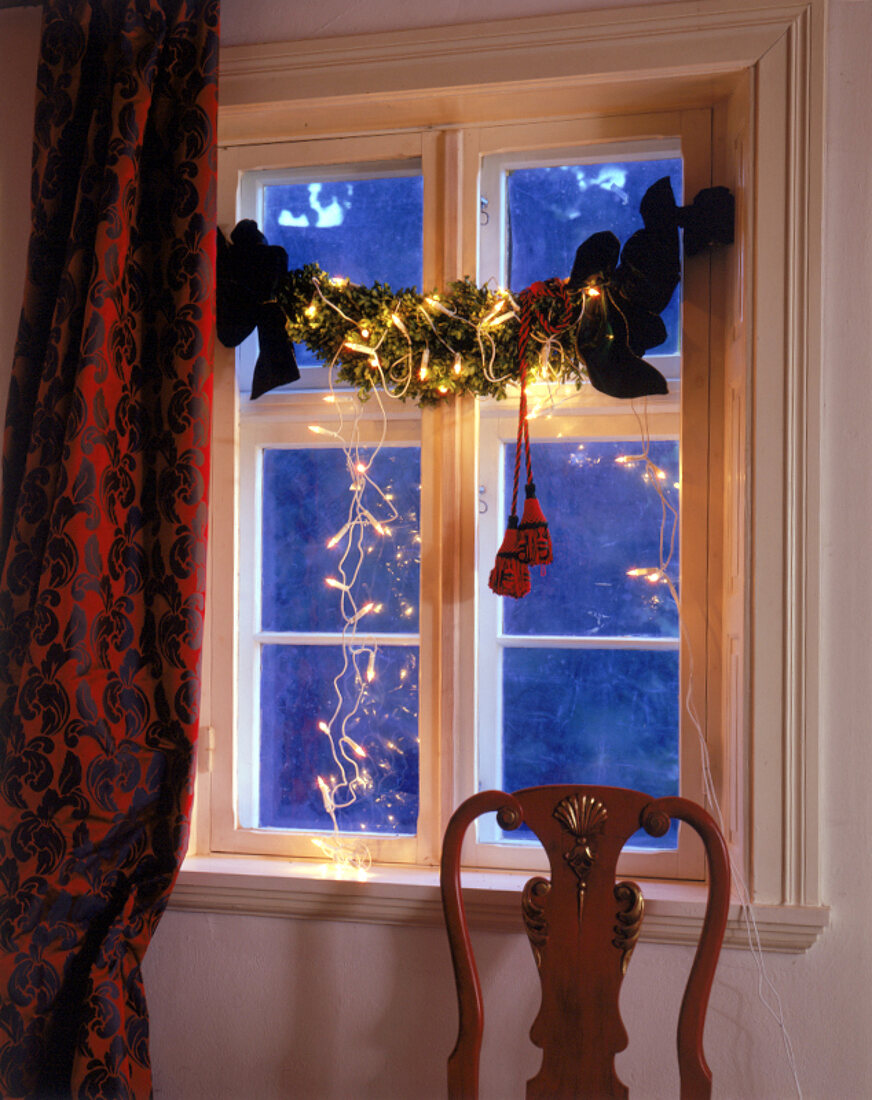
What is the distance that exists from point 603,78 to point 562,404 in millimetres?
581

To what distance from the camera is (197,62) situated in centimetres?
160

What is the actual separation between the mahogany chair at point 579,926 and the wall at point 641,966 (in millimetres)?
242

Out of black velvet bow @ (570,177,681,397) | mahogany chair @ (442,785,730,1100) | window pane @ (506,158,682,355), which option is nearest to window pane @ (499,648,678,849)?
mahogany chair @ (442,785,730,1100)

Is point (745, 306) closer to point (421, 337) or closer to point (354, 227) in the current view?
point (421, 337)

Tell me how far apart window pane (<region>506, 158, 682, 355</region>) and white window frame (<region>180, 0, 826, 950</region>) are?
0.10 metres

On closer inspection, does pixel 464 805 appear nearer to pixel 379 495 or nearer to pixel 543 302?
pixel 379 495

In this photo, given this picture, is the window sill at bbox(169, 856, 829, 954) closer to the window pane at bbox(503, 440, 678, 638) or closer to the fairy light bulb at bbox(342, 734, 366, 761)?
the fairy light bulb at bbox(342, 734, 366, 761)

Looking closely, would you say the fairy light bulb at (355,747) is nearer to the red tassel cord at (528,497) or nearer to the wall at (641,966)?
the wall at (641,966)

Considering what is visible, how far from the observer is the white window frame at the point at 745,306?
4.81 feet

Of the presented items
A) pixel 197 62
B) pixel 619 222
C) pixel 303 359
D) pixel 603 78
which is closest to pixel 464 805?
pixel 303 359

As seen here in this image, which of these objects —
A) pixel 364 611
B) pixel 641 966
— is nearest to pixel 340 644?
pixel 364 611

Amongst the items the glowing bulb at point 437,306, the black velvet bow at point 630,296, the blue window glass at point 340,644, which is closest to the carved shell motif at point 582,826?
the blue window glass at point 340,644

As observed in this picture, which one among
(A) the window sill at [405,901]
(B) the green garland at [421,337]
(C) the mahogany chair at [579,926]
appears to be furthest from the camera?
(B) the green garland at [421,337]

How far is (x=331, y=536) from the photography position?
1.81 metres
